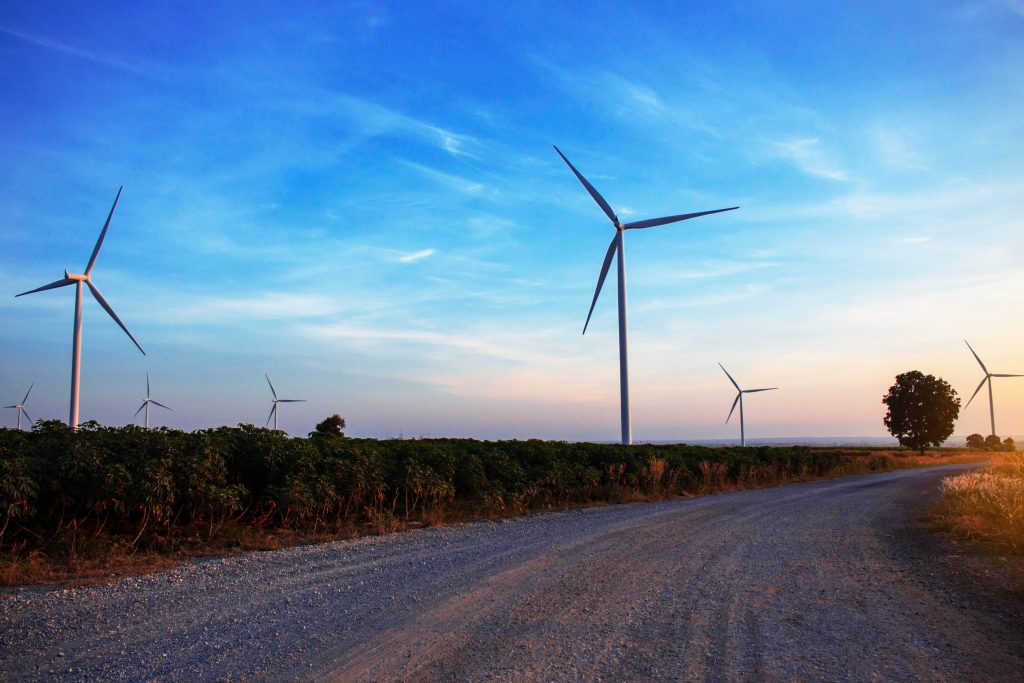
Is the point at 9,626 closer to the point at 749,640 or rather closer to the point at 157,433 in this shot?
the point at 157,433

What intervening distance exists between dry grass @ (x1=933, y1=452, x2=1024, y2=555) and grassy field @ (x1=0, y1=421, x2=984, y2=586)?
29.1 feet

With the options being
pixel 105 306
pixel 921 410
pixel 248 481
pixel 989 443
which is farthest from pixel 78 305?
pixel 989 443

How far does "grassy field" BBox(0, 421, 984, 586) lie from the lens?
9992 mm

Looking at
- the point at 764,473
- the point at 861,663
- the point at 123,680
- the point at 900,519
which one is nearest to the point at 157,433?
the point at 123,680

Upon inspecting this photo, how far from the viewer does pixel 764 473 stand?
3138 centimetres

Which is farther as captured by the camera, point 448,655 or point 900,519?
point 900,519

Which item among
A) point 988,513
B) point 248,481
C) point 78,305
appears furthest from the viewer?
point 78,305

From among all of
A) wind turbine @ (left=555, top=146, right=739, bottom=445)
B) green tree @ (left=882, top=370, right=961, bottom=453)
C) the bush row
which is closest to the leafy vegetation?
green tree @ (left=882, top=370, right=961, bottom=453)

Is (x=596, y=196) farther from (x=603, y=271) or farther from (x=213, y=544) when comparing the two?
(x=213, y=544)

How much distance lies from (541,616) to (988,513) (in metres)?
11.5

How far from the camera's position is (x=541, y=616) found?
7336 millimetres

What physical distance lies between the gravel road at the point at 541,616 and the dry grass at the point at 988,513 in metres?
0.97

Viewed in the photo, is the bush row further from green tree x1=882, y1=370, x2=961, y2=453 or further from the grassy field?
green tree x1=882, y1=370, x2=961, y2=453

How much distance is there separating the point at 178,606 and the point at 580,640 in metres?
4.66
